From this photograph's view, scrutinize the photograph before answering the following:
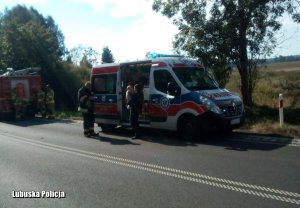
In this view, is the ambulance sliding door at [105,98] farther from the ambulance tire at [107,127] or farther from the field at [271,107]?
the field at [271,107]

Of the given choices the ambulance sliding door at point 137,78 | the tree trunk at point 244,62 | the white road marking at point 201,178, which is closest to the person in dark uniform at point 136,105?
the ambulance sliding door at point 137,78

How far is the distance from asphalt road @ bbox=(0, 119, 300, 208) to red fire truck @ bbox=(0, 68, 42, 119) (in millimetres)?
10555

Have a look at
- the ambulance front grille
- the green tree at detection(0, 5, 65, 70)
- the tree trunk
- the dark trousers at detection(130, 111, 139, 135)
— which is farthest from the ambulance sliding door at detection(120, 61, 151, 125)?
the green tree at detection(0, 5, 65, 70)

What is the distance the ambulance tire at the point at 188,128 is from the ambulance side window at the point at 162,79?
1.14 m

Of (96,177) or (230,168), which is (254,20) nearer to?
(230,168)

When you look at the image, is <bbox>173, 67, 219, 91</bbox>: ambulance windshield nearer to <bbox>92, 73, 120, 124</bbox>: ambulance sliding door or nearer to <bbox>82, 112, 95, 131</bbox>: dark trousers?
<bbox>92, 73, 120, 124</bbox>: ambulance sliding door

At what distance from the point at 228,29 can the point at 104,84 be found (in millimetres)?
5875

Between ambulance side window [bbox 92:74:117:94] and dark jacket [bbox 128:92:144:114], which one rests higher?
ambulance side window [bbox 92:74:117:94]

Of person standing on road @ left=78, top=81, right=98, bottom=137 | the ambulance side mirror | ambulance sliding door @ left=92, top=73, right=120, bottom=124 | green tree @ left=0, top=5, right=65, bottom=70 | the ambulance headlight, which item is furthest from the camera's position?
green tree @ left=0, top=5, right=65, bottom=70

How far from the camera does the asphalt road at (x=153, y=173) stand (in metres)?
6.12

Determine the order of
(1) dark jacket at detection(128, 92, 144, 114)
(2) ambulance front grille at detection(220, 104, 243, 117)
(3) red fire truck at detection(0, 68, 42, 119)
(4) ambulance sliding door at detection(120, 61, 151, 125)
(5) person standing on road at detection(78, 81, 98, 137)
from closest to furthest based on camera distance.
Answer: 1. (2) ambulance front grille at detection(220, 104, 243, 117)
2. (1) dark jacket at detection(128, 92, 144, 114)
3. (4) ambulance sliding door at detection(120, 61, 151, 125)
4. (5) person standing on road at detection(78, 81, 98, 137)
5. (3) red fire truck at detection(0, 68, 42, 119)

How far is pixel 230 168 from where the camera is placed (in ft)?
25.7

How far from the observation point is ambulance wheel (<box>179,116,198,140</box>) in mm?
11197

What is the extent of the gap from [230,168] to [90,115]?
6.67 metres
